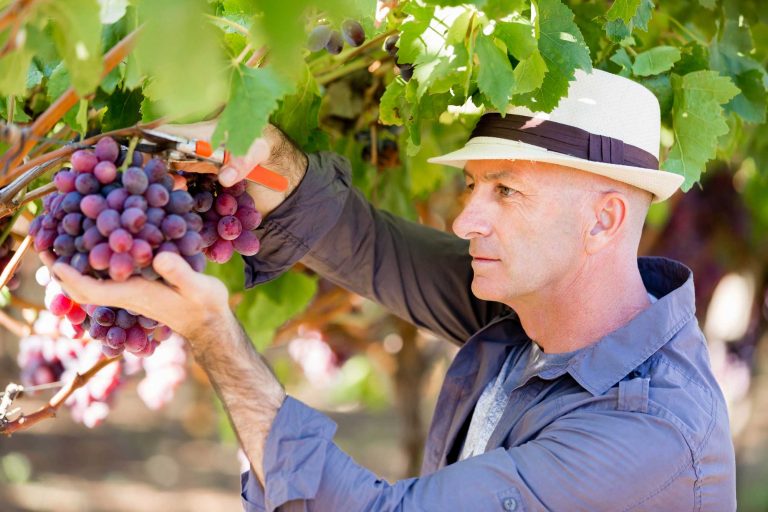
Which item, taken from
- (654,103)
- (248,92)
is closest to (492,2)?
(248,92)

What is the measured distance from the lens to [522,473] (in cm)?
188

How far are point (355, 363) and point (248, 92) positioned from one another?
16.0 feet

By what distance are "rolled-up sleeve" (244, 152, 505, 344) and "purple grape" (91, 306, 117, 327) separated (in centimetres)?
66

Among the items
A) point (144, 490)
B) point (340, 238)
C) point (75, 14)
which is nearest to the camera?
point (75, 14)

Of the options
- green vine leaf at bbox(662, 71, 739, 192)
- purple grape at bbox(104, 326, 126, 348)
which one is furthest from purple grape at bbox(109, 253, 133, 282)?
green vine leaf at bbox(662, 71, 739, 192)

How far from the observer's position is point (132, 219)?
4.48ft

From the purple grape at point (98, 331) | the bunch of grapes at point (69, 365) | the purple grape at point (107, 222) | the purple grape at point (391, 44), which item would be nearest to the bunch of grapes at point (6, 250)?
the bunch of grapes at point (69, 365)

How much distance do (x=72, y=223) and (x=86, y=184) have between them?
7 centimetres

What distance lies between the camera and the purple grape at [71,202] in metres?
1.41

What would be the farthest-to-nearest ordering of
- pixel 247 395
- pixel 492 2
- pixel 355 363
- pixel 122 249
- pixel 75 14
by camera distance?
1. pixel 355 363
2. pixel 247 395
3. pixel 492 2
4. pixel 122 249
5. pixel 75 14

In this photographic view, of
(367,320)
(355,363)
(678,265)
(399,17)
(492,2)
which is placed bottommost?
(355,363)

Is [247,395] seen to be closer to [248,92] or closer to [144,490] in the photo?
[248,92]

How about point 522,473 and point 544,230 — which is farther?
point 544,230

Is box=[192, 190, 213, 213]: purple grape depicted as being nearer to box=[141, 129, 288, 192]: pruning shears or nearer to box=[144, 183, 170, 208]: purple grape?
box=[141, 129, 288, 192]: pruning shears
